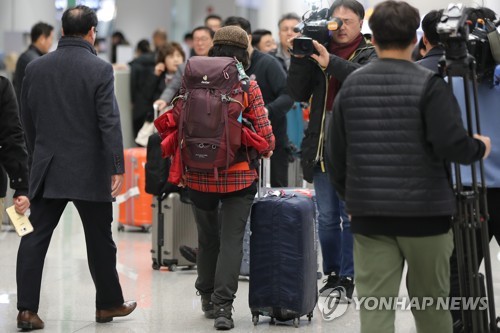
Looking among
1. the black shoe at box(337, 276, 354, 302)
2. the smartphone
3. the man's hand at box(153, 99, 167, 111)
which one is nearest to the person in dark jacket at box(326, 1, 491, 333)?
the smartphone

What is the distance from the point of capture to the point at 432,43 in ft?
17.9

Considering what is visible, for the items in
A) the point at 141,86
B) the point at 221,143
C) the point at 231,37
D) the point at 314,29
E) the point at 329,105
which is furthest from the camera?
the point at 141,86

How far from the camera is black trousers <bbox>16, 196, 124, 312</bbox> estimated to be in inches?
231

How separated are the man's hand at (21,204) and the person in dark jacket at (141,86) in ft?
30.1

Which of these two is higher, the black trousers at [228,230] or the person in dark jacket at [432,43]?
the person in dark jacket at [432,43]

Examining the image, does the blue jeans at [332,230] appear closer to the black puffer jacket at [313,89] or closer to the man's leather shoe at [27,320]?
the black puffer jacket at [313,89]

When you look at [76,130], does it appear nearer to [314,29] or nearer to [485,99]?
[314,29]

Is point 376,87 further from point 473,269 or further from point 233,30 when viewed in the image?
point 233,30

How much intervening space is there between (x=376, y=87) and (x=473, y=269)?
0.96 metres

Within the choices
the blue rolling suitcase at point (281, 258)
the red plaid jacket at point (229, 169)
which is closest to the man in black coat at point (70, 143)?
the red plaid jacket at point (229, 169)

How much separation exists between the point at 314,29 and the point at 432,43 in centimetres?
109

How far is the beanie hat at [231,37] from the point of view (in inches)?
235

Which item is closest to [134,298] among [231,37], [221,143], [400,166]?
[221,143]

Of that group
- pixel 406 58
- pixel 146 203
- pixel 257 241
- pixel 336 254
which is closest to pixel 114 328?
pixel 257 241
